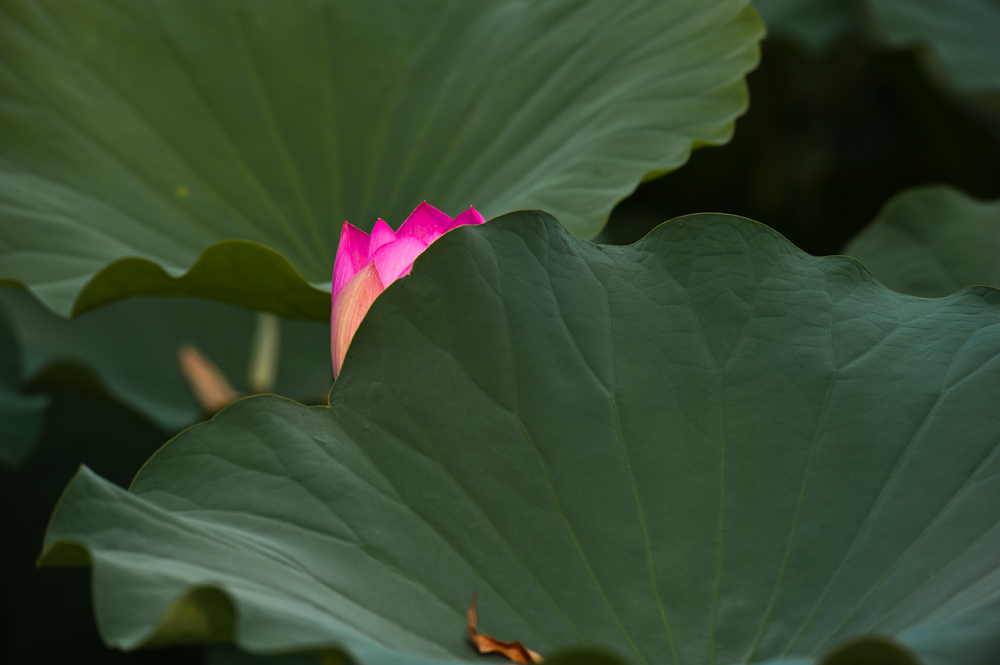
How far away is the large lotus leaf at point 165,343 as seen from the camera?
1.87 meters

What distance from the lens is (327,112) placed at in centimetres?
127

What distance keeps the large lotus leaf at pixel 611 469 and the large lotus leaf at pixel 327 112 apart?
264 mm

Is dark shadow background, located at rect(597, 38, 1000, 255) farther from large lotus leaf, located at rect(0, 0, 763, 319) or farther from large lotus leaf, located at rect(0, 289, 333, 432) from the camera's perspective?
large lotus leaf, located at rect(0, 0, 763, 319)

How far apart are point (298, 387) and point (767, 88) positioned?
176 centimetres

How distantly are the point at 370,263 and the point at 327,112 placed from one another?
56 cm

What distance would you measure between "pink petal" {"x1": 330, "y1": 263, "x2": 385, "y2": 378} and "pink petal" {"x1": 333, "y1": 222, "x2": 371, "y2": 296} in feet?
0.10

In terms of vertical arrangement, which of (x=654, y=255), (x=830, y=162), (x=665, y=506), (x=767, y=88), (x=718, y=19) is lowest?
(x=830, y=162)

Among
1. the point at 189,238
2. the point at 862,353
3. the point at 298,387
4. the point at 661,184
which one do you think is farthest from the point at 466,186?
the point at 661,184

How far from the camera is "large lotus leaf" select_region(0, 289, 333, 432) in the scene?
1.87 metres

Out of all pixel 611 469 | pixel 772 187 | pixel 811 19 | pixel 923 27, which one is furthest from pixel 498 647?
pixel 772 187

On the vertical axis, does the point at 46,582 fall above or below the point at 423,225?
below

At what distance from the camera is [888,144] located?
2.93m

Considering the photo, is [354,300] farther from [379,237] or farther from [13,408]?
[13,408]

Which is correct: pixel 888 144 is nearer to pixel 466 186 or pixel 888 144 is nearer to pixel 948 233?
pixel 948 233
